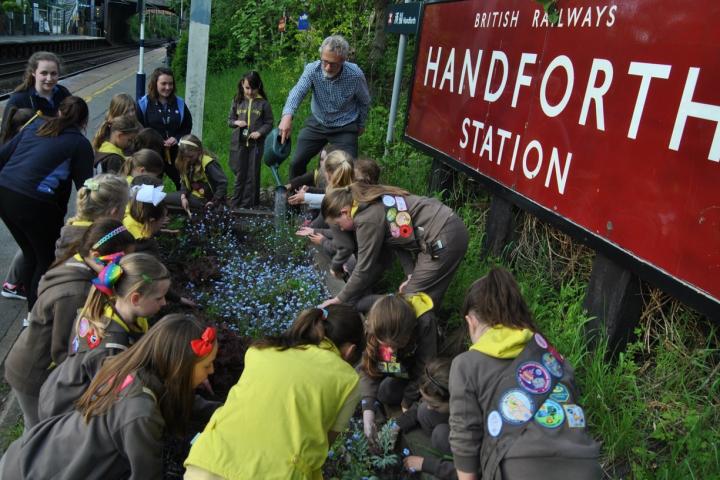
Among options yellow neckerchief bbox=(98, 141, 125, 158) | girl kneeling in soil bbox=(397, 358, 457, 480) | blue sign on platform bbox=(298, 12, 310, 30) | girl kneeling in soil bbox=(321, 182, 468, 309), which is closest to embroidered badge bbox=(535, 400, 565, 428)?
girl kneeling in soil bbox=(397, 358, 457, 480)

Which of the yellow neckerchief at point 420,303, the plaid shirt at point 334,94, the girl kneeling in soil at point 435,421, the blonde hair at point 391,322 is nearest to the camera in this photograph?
the girl kneeling in soil at point 435,421

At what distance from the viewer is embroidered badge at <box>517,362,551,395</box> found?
2.35 meters

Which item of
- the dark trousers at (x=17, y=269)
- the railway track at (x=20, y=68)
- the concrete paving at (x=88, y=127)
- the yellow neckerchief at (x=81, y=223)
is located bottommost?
the railway track at (x=20, y=68)

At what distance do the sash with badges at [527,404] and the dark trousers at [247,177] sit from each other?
4918 mm

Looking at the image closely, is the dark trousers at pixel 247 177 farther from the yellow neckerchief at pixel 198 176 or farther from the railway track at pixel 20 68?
the railway track at pixel 20 68

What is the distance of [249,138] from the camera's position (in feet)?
22.6

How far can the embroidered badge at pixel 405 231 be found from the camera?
3834 mm

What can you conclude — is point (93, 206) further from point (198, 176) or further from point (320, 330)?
point (198, 176)

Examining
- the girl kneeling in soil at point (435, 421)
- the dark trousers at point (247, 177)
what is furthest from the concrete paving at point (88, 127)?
the girl kneeling in soil at point (435, 421)

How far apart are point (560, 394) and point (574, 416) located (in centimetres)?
9

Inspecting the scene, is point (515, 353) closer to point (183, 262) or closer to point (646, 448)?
point (646, 448)

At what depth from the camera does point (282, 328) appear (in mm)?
4195

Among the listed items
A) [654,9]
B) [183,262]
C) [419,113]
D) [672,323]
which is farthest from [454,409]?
[419,113]

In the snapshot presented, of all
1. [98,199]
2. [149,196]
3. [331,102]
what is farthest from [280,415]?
[331,102]
